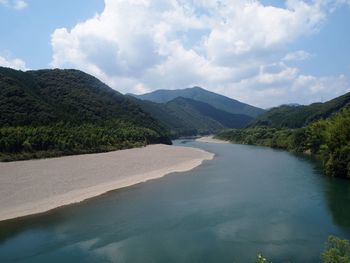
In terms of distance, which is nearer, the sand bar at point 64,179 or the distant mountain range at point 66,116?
the sand bar at point 64,179

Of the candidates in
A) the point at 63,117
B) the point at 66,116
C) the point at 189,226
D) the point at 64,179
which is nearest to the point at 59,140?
the point at 63,117

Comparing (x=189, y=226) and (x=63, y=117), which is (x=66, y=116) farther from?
(x=189, y=226)

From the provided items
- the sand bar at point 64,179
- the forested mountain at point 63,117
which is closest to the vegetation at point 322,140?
the sand bar at point 64,179

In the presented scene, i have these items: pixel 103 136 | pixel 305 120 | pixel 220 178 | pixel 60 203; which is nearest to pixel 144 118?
pixel 103 136

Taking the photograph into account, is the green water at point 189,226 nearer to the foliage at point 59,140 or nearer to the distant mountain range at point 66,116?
the foliage at point 59,140

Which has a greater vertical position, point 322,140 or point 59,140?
point 59,140

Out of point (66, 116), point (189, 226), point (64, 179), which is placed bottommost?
point (189, 226)

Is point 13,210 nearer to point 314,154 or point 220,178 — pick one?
point 220,178
